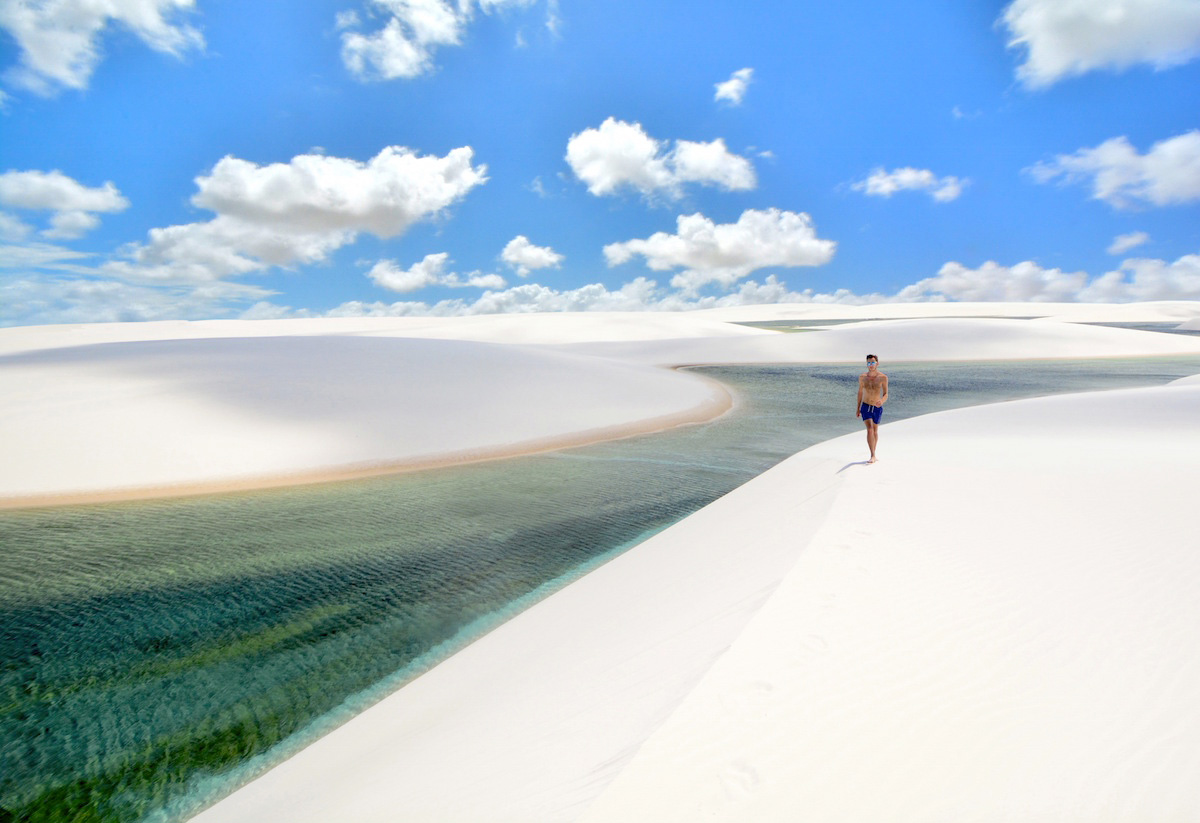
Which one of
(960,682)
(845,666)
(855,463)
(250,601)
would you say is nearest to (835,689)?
(845,666)

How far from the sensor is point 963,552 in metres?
4.94

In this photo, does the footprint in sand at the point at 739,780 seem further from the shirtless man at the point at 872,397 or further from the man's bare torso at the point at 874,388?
the man's bare torso at the point at 874,388

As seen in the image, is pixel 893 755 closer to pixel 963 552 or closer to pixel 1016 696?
pixel 1016 696

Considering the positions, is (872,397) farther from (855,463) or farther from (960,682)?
(960,682)

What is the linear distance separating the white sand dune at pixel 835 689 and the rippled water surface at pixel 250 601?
569 millimetres

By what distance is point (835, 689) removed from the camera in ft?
10.2

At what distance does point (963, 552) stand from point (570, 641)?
122 inches

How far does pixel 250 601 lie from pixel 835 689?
5.49 metres

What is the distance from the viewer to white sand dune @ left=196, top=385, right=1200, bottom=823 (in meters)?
2.46

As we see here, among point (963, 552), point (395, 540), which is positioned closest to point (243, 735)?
point (395, 540)

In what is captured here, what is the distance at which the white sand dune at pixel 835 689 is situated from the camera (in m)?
2.46

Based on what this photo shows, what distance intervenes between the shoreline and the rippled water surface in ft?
1.29

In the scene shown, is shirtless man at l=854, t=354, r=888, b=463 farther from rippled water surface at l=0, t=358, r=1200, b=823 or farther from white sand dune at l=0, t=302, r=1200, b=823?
rippled water surface at l=0, t=358, r=1200, b=823

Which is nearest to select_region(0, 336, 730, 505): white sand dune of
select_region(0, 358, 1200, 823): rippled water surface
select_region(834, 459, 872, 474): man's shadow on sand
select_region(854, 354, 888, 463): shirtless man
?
select_region(0, 358, 1200, 823): rippled water surface
